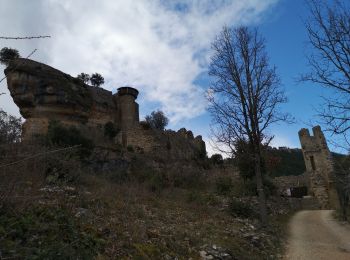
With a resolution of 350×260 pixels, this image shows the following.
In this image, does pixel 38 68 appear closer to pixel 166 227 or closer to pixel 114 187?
pixel 114 187

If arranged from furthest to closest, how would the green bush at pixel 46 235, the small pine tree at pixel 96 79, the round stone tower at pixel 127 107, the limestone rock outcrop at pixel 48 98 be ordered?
the small pine tree at pixel 96 79
the round stone tower at pixel 127 107
the limestone rock outcrop at pixel 48 98
the green bush at pixel 46 235

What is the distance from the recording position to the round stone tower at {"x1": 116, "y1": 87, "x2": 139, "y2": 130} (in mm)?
31984

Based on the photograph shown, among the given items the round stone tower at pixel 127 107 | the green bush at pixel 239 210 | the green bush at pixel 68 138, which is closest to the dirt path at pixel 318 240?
the green bush at pixel 239 210

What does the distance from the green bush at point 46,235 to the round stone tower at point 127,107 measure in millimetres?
25044

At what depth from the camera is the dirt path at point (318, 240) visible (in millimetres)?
8297

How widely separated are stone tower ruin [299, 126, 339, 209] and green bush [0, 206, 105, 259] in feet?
67.7

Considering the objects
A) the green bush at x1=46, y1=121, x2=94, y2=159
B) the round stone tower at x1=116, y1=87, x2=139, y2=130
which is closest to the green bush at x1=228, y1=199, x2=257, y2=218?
the green bush at x1=46, y1=121, x2=94, y2=159

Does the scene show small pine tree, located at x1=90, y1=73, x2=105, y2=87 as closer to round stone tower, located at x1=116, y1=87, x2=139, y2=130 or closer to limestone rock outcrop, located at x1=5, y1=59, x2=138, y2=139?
round stone tower, located at x1=116, y1=87, x2=139, y2=130

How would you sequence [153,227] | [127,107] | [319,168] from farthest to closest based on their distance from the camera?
[127,107] < [319,168] < [153,227]

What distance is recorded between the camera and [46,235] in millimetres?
5461

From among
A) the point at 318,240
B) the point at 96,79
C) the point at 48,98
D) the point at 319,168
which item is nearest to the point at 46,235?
the point at 318,240

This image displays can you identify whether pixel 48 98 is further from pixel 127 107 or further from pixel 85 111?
pixel 127 107

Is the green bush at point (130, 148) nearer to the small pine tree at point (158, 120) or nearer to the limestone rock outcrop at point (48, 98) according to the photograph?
the limestone rock outcrop at point (48, 98)

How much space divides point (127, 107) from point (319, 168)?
723 inches
